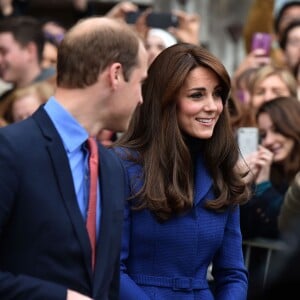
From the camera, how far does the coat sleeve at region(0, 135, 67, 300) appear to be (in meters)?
3.27

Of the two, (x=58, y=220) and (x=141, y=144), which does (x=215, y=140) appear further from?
(x=58, y=220)

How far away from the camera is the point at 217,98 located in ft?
15.6

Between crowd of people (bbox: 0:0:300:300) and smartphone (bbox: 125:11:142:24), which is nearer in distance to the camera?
crowd of people (bbox: 0:0:300:300)

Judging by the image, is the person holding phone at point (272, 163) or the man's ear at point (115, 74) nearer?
the man's ear at point (115, 74)

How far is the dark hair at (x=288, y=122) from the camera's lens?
21.7 feet

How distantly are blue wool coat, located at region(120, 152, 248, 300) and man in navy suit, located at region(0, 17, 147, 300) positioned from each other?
698mm

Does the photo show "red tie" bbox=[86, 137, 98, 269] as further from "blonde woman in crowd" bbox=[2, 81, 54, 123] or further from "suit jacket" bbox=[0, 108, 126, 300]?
"blonde woman in crowd" bbox=[2, 81, 54, 123]

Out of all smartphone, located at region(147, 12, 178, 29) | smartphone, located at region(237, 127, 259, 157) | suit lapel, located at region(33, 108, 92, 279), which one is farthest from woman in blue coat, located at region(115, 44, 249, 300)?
smartphone, located at region(147, 12, 178, 29)

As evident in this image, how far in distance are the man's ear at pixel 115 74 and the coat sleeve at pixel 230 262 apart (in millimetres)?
1244

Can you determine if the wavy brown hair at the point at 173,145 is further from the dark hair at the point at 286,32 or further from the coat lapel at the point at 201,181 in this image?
the dark hair at the point at 286,32

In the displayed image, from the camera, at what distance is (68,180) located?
3355mm

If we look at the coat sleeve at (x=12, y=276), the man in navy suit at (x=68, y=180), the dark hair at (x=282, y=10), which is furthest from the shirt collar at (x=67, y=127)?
the dark hair at (x=282, y=10)

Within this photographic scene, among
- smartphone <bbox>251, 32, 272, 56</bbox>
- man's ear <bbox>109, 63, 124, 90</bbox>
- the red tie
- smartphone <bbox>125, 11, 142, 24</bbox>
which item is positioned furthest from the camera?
smartphone <bbox>251, 32, 272, 56</bbox>

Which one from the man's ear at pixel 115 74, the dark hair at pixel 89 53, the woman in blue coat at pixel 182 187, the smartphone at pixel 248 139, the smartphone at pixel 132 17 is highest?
the dark hair at pixel 89 53
